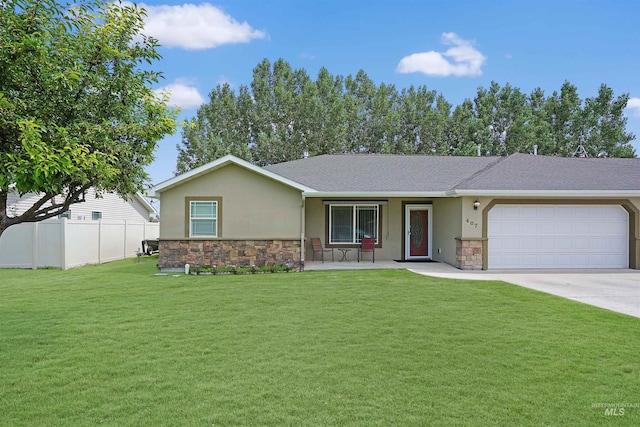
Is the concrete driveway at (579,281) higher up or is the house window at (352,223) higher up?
the house window at (352,223)

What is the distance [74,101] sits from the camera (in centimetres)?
438

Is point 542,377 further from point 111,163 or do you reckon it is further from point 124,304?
point 124,304

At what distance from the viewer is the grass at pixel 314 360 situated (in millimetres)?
3611

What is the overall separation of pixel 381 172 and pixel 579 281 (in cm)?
764

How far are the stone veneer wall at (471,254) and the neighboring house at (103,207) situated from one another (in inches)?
501

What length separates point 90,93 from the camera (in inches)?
177

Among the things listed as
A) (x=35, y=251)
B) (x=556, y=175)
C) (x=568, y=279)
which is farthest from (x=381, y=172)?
(x=35, y=251)

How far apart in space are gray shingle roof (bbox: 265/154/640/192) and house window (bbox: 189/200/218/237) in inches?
128

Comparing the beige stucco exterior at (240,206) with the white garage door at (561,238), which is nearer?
the beige stucco exterior at (240,206)

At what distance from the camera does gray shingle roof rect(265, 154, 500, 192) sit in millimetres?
14336

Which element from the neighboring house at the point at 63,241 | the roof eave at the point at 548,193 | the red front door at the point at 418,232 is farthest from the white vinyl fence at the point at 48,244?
the roof eave at the point at 548,193

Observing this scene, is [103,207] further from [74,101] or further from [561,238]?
[561,238]

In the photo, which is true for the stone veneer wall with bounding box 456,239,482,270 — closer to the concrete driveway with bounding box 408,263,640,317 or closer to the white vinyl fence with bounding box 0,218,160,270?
the concrete driveway with bounding box 408,263,640,317

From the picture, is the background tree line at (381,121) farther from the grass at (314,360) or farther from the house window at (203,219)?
the grass at (314,360)
